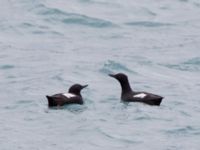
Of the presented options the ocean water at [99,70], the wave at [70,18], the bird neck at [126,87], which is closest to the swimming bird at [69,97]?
the ocean water at [99,70]

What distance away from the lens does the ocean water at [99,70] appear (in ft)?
53.0

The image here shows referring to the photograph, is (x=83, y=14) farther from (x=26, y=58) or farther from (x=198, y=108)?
(x=198, y=108)

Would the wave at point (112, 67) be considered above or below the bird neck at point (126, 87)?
below

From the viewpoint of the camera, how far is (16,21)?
25781 millimetres

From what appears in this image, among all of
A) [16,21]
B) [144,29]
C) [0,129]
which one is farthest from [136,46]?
[0,129]

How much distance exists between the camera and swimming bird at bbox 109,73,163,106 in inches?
716

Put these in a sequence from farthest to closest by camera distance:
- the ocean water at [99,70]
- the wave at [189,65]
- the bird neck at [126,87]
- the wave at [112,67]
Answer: the wave at [189,65] < the wave at [112,67] < the bird neck at [126,87] < the ocean water at [99,70]

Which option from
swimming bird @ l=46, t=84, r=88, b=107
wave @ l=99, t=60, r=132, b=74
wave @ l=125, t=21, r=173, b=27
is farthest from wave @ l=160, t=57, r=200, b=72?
wave @ l=125, t=21, r=173, b=27

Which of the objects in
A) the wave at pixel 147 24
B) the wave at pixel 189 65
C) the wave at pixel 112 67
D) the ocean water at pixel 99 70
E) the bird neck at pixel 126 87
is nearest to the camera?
the ocean water at pixel 99 70

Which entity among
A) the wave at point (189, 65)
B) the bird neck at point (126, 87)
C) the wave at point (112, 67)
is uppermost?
the bird neck at point (126, 87)

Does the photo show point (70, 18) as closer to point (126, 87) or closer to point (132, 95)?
point (126, 87)

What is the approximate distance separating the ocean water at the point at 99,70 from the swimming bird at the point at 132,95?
0.47 feet

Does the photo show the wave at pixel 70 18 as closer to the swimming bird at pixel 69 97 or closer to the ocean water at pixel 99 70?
the ocean water at pixel 99 70

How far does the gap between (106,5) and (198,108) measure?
405 inches
